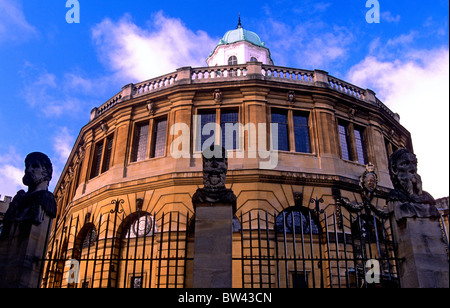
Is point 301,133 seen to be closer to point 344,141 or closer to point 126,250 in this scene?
point 344,141

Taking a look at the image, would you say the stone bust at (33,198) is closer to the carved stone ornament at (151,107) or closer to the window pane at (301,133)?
the carved stone ornament at (151,107)

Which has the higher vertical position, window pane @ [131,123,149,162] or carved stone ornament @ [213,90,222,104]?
carved stone ornament @ [213,90,222,104]

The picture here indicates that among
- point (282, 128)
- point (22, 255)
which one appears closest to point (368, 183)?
point (282, 128)

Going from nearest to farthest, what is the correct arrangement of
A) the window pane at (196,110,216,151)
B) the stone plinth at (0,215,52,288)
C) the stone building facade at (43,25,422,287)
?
the stone plinth at (0,215,52,288), the stone building facade at (43,25,422,287), the window pane at (196,110,216,151)

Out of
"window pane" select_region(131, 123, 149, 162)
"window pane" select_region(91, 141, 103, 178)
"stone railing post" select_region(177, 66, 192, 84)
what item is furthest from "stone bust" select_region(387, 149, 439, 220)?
"window pane" select_region(91, 141, 103, 178)

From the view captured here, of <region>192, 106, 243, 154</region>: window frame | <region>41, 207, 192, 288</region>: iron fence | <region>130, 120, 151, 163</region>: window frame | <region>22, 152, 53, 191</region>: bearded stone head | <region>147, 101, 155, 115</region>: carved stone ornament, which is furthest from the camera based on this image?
<region>147, 101, 155, 115</region>: carved stone ornament

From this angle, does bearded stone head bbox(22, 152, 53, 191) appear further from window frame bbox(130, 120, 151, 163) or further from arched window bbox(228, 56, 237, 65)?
arched window bbox(228, 56, 237, 65)

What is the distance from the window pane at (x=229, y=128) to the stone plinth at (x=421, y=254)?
11955 millimetres

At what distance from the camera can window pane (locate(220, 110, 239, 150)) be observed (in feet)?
61.3

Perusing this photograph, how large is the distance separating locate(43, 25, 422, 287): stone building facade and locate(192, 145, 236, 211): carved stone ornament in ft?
30.1

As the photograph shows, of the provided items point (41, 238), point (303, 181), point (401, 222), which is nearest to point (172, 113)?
point (303, 181)

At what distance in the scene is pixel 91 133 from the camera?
77.4ft

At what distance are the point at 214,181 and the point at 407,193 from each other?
3766mm
